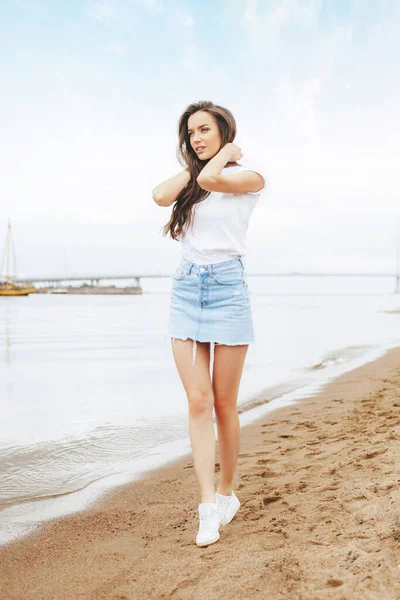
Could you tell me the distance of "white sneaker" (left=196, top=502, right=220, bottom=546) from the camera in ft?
8.36

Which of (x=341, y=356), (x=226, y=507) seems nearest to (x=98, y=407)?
(x=226, y=507)

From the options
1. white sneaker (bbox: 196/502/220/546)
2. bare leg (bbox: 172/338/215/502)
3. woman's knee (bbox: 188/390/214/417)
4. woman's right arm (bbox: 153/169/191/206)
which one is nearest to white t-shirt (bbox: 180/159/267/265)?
woman's right arm (bbox: 153/169/191/206)

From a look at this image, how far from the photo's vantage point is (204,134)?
272cm

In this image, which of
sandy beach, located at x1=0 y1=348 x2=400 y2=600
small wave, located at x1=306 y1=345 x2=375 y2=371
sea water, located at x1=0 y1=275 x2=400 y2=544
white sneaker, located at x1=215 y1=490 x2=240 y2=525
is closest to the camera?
sandy beach, located at x1=0 y1=348 x2=400 y2=600

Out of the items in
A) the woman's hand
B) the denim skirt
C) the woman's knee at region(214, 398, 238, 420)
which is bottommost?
the woman's knee at region(214, 398, 238, 420)

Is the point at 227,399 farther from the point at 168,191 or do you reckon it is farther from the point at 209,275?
Answer: the point at 168,191

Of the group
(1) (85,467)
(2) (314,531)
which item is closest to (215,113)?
(2) (314,531)

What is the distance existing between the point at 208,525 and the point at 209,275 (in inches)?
43.8

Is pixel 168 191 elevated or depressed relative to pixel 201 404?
elevated

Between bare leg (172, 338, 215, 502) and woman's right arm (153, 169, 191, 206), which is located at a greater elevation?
woman's right arm (153, 169, 191, 206)

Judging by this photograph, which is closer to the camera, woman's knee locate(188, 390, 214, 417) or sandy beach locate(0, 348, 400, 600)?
sandy beach locate(0, 348, 400, 600)

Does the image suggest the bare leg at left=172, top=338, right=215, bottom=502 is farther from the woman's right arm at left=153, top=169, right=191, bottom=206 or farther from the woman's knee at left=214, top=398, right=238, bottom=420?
the woman's right arm at left=153, top=169, right=191, bottom=206

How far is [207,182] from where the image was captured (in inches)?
100

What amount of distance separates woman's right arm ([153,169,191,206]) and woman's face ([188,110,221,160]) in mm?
179
